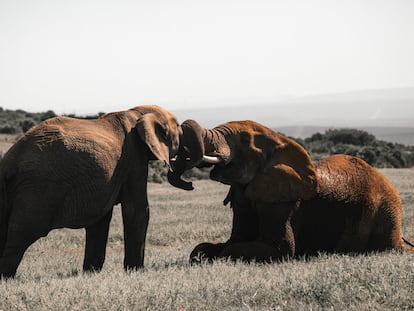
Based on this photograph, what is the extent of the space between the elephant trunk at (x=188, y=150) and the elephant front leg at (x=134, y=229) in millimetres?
584

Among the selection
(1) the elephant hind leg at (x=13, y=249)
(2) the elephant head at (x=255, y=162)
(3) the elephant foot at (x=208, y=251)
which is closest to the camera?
(1) the elephant hind leg at (x=13, y=249)

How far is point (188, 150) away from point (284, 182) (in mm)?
1269

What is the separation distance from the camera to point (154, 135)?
26.6ft

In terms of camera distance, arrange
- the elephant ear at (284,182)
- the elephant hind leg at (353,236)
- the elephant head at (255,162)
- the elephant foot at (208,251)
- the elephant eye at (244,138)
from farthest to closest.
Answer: the elephant foot at (208,251) < the elephant hind leg at (353,236) < the elephant eye at (244,138) < the elephant ear at (284,182) < the elephant head at (255,162)

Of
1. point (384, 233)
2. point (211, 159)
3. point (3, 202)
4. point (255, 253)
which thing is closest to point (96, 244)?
point (3, 202)

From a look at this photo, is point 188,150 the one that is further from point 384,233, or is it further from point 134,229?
point 384,233

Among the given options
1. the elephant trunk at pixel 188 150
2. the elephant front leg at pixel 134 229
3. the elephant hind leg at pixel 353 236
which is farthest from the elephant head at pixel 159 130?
Result: the elephant hind leg at pixel 353 236

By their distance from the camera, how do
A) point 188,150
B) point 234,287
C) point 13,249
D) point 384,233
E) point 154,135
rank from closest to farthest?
point 234,287 → point 13,249 → point 154,135 → point 188,150 → point 384,233

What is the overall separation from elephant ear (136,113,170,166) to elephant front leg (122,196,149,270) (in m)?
0.62

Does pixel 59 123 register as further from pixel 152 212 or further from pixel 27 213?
pixel 152 212

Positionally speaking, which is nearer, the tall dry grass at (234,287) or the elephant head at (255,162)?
the tall dry grass at (234,287)

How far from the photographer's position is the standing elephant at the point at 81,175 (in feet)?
23.9

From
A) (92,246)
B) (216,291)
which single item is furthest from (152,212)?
(216,291)

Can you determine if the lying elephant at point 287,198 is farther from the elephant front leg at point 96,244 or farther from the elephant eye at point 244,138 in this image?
the elephant front leg at point 96,244
